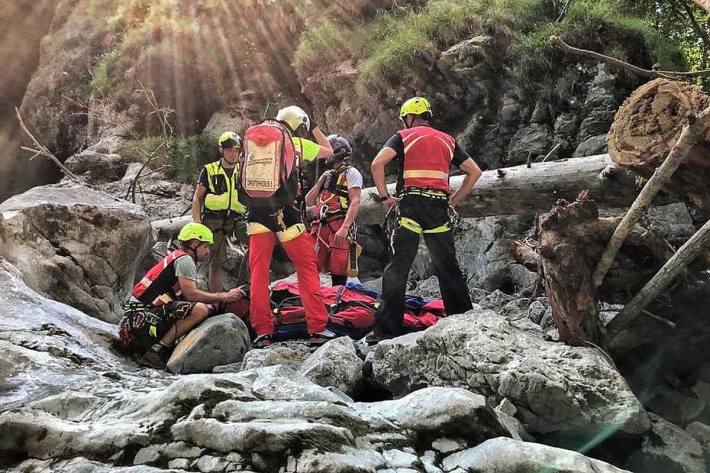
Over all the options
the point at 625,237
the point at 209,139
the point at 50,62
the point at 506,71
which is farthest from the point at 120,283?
the point at 50,62

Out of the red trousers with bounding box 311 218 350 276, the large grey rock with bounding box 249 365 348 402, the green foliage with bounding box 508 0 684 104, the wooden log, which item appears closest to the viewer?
the large grey rock with bounding box 249 365 348 402

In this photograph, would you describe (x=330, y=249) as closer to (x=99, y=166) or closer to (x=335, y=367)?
(x=335, y=367)

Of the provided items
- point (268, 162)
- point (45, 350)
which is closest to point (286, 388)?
point (45, 350)

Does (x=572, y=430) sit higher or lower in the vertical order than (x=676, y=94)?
lower

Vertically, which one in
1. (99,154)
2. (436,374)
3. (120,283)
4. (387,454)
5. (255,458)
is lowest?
(99,154)

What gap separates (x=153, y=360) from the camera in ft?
17.6

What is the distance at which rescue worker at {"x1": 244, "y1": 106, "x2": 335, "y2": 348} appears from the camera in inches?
211

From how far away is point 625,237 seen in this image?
4035mm

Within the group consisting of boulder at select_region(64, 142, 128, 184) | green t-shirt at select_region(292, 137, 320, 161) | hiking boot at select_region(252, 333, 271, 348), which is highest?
green t-shirt at select_region(292, 137, 320, 161)

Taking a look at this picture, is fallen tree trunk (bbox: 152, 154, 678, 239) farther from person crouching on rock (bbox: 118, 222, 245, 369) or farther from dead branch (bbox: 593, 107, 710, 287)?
person crouching on rock (bbox: 118, 222, 245, 369)

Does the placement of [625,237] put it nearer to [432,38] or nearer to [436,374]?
[436,374]

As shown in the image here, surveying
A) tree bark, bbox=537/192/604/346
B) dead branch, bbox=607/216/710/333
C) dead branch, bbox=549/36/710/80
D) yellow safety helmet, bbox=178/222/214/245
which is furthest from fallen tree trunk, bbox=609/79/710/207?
yellow safety helmet, bbox=178/222/214/245

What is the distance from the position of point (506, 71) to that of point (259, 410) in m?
9.83

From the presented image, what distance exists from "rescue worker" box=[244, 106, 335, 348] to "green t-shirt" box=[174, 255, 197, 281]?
1.94ft
